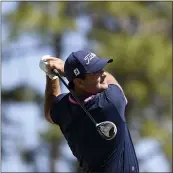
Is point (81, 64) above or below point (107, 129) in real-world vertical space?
above

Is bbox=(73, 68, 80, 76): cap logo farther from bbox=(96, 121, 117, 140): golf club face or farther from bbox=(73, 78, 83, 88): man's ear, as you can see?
bbox=(96, 121, 117, 140): golf club face

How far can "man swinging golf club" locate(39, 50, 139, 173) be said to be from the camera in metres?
4.14

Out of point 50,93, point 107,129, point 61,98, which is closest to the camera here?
point 107,129

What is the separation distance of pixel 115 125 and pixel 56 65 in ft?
1.90

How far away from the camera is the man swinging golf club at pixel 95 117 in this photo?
4.14m

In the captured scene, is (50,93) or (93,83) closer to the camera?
(93,83)

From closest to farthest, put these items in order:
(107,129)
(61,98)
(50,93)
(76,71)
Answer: (107,129) < (76,71) < (61,98) < (50,93)

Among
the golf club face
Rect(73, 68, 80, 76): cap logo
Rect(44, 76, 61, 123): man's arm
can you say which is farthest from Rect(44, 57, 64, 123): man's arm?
the golf club face

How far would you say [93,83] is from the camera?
4.15 metres

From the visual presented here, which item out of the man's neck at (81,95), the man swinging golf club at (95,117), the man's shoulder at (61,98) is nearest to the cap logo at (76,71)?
the man swinging golf club at (95,117)

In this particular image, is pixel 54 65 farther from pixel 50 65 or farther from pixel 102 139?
pixel 102 139

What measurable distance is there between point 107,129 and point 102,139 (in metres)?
0.11

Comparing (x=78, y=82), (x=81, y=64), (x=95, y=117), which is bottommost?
(x=95, y=117)

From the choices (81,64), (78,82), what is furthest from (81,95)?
(81,64)
